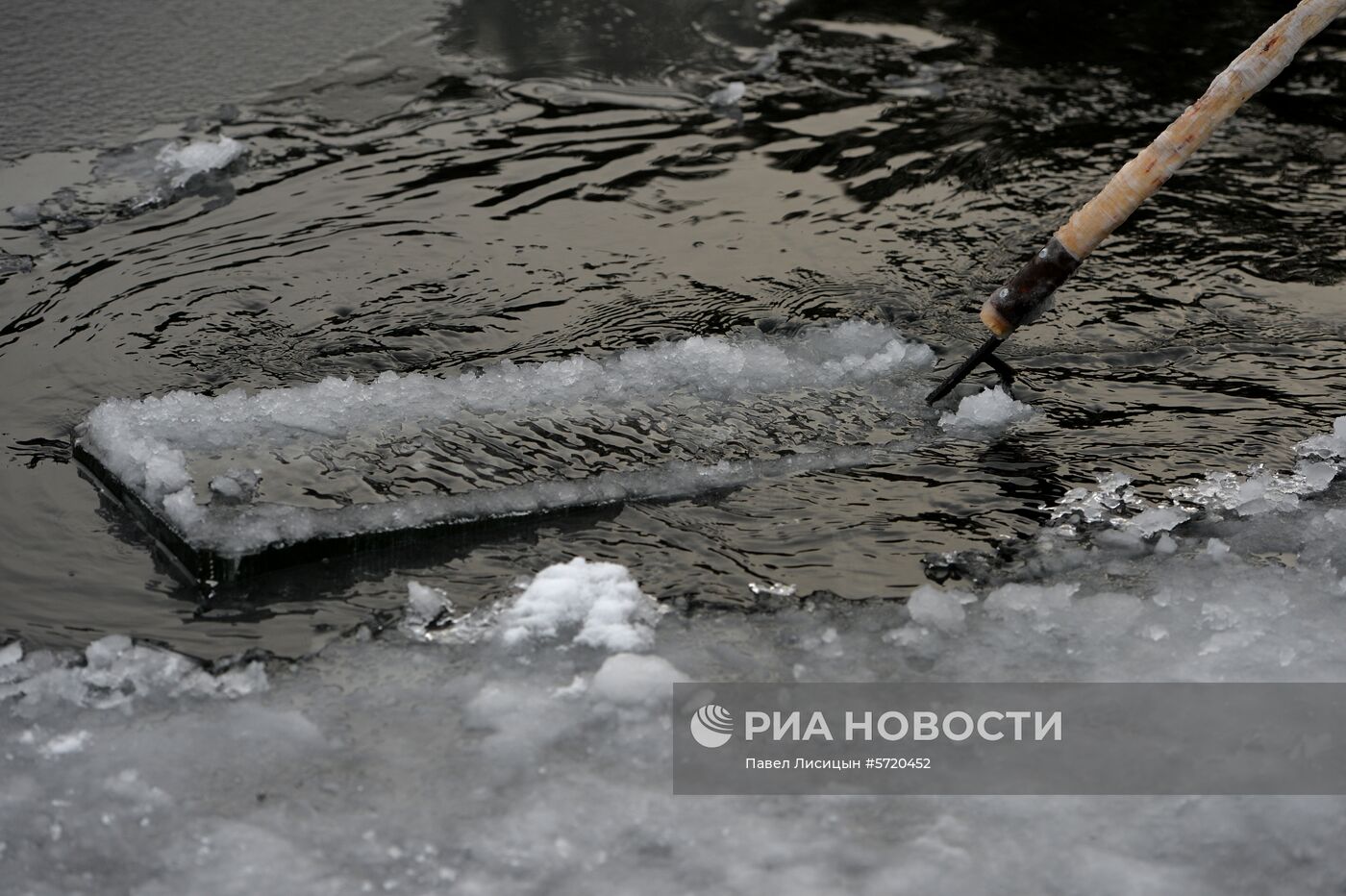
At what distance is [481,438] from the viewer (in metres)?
Answer: 3.40

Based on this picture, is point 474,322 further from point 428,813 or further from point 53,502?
point 428,813

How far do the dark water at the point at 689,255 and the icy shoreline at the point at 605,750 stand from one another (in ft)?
0.50

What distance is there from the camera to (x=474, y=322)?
397 centimetres

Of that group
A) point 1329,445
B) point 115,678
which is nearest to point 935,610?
point 1329,445

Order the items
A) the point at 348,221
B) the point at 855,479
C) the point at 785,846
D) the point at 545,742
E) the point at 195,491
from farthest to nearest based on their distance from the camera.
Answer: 1. the point at 348,221
2. the point at 855,479
3. the point at 195,491
4. the point at 545,742
5. the point at 785,846

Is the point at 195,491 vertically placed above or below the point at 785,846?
above

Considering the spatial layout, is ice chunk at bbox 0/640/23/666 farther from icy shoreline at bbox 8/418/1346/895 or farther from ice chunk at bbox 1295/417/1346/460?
ice chunk at bbox 1295/417/1346/460

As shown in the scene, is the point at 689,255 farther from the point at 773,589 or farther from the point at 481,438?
the point at 773,589

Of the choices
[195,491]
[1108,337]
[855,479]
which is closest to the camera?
[195,491]

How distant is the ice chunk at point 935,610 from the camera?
2857 millimetres

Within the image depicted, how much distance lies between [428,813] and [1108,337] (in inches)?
97.0

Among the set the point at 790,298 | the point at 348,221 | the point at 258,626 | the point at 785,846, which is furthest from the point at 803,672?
the point at 348,221

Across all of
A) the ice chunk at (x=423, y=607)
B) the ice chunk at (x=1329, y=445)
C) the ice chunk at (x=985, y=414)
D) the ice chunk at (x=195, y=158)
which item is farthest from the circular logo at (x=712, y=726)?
the ice chunk at (x=195, y=158)

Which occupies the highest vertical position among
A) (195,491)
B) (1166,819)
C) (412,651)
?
(195,491)
